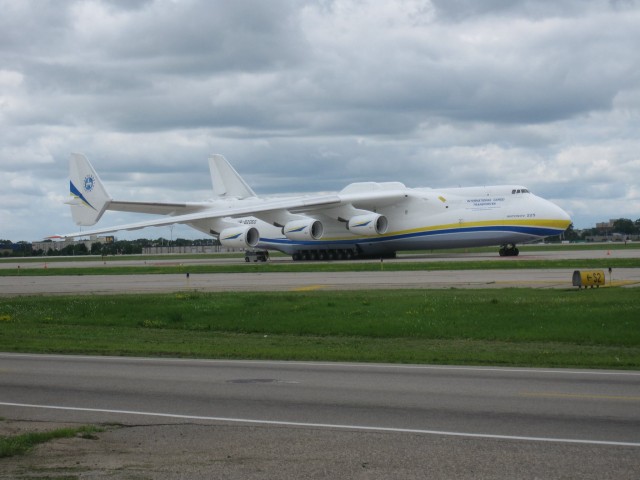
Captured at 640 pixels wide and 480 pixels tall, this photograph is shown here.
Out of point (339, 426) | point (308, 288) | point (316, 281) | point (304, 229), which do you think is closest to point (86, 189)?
point (304, 229)

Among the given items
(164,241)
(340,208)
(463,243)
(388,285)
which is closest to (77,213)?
(340,208)

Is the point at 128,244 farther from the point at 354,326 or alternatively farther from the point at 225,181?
the point at 354,326

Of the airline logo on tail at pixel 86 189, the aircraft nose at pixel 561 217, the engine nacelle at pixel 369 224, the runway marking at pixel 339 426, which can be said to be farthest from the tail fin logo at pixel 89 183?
the runway marking at pixel 339 426

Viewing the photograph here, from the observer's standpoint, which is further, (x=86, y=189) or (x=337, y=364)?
(x=86, y=189)

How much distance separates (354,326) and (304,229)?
1356 inches

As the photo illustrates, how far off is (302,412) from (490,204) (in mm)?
43308

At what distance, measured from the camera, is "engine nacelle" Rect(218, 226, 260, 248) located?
59.7 m

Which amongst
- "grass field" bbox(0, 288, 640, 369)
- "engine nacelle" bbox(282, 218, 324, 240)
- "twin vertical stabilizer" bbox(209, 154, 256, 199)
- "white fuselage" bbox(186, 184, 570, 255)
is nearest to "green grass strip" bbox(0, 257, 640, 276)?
"white fuselage" bbox(186, 184, 570, 255)

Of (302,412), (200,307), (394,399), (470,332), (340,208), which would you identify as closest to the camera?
(302,412)

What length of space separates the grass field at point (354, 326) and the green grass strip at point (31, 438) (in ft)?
23.7

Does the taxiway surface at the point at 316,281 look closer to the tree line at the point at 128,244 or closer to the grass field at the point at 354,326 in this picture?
the grass field at the point at 354,326

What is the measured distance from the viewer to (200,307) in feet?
86.9

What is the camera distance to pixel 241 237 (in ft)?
196

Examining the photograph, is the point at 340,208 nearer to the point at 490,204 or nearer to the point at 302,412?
the point at 490,204
